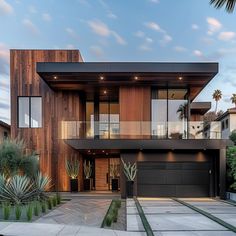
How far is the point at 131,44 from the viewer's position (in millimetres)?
23844

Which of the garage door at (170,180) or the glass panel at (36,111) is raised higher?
the glass panel at (36,111)

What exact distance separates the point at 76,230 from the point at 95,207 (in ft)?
16.1

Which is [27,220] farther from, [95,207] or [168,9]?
[168,9]

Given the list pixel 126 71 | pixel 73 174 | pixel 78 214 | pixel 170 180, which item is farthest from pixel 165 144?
pixel 78 214

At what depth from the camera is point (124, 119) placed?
19047 mm

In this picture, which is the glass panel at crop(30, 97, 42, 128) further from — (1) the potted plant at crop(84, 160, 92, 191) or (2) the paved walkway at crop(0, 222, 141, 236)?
(2) the paved walkway at crop(0, 222, 141, 236)

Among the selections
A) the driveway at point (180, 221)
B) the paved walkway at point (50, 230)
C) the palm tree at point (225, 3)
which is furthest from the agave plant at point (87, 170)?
the palm tree at point (225, 3)

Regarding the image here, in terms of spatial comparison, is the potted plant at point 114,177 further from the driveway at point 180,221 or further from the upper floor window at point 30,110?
the driveway at point 180,221

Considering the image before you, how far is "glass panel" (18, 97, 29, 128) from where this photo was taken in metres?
20.5

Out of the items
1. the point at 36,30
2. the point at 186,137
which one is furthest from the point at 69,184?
the point at 36,30

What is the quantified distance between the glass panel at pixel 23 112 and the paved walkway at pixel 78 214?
7460 millimetres

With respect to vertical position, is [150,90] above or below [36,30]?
below

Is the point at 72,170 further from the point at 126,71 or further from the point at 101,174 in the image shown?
the point at 126,71

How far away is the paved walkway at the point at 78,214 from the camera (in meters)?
10.3
